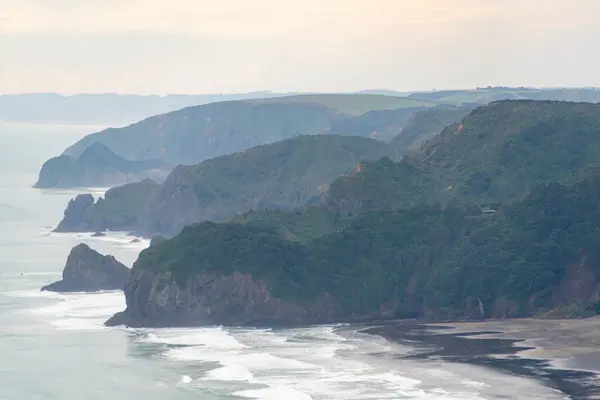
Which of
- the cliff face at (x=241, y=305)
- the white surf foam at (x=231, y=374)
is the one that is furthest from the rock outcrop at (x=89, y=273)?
the white surf foam at (x=231, y=374)

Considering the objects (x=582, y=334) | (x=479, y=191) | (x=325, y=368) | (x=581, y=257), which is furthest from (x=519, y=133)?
(x=325, y=368)

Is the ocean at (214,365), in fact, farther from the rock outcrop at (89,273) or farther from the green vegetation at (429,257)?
the rock outcrop at (89,273)

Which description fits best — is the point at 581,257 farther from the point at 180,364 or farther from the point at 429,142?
the point at 429,142

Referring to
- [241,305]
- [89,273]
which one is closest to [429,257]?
[241,305]

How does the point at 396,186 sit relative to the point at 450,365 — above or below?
above

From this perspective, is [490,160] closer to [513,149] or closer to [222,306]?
[513,149]
